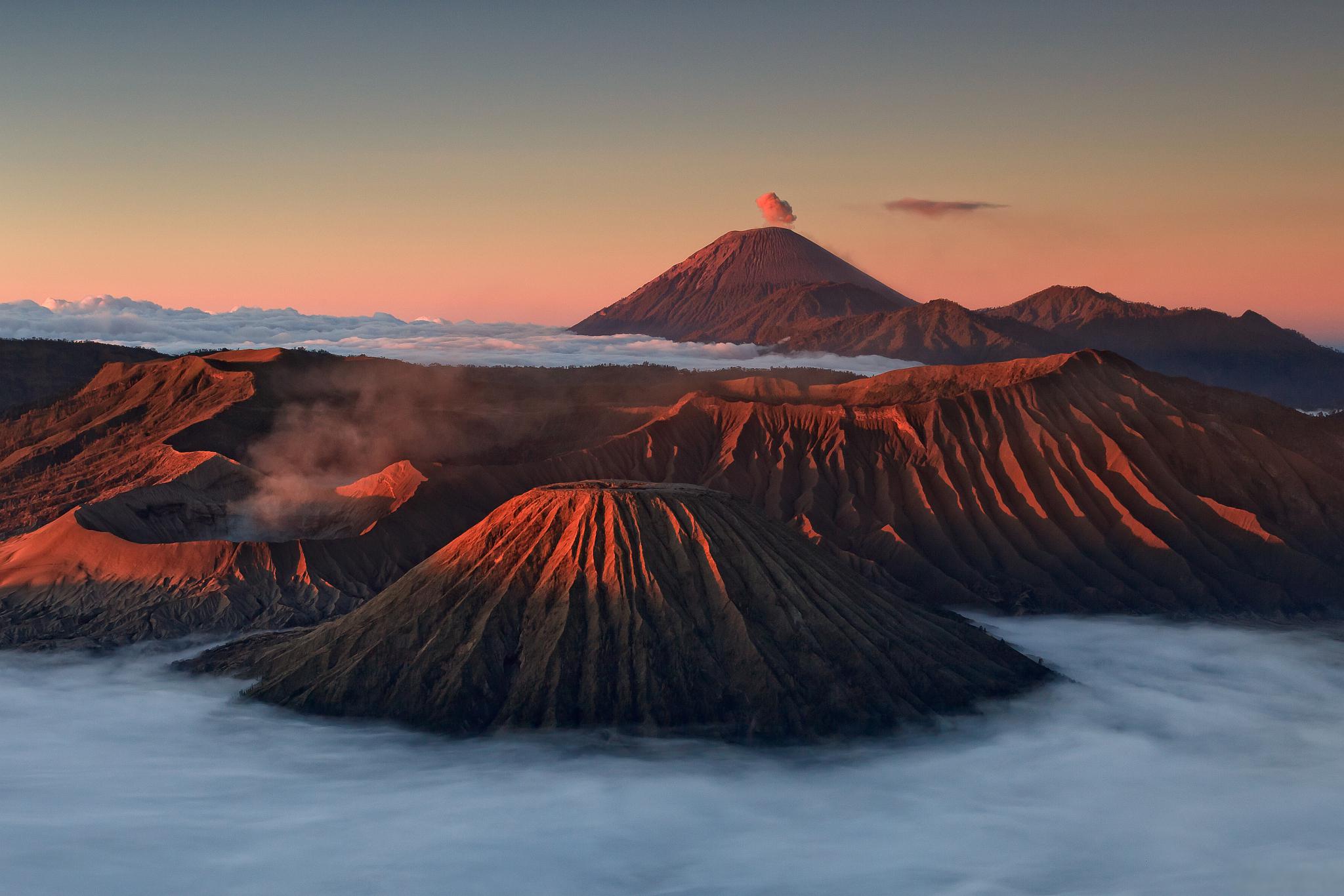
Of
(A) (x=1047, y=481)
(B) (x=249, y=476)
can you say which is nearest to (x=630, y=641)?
(B) (x=249, y=476)

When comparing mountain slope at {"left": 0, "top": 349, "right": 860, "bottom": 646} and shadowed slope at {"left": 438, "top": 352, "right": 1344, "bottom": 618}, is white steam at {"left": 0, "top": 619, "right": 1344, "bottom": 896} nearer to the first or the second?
mountain slope at {"left": 0, "top": 349, "right": 860, "bottom": 646}

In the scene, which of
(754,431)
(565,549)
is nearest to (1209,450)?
(754,431)

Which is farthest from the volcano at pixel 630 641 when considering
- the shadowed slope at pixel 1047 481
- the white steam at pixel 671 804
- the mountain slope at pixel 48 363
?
the mountain slope at pixel 48 363

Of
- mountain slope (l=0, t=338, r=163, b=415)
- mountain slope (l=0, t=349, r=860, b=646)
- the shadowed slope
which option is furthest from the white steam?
mountain slope (l=0, t=338, r=163, b=415)

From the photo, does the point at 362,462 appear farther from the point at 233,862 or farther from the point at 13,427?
the point at 233,862

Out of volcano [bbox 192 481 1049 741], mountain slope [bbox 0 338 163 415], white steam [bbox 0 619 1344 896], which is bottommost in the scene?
white steam [bbox 0 619 1344 896]

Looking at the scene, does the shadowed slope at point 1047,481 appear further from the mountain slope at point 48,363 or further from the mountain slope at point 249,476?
the mountain slope at point 48,363

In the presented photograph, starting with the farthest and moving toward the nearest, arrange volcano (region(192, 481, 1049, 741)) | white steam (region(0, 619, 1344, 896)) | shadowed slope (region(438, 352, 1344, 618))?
shadowed slope (region(438, 352, 1344, 618)) → volcano (region(192, 481, 1049, 741)) → white steam (region(0, 619, 1344, 896))
